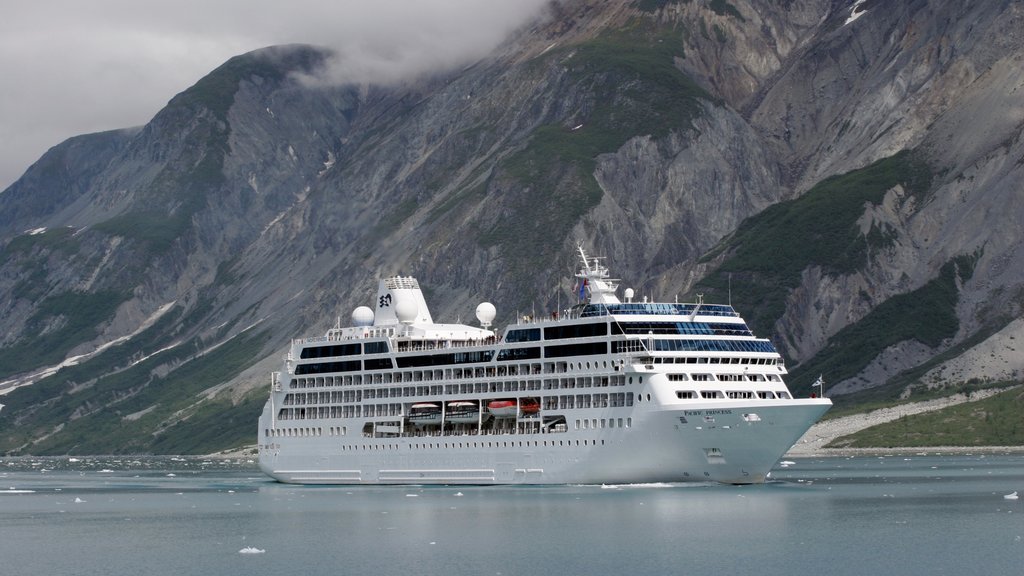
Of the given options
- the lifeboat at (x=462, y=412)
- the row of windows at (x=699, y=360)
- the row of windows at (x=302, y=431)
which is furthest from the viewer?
the row of windows at (x=302, y=431)

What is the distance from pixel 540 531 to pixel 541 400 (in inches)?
1111

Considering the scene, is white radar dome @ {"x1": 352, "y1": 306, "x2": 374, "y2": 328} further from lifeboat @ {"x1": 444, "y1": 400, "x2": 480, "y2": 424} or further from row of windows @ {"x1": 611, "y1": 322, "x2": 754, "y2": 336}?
row of windows @ {"x1": 611, "y1": 322, "x2": 754, "y2": 336}

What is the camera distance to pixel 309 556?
86188 millimetres

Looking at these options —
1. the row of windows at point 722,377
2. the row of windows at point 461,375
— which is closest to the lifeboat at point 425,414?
the row of windows at point 461,375

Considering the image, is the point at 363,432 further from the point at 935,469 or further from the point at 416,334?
the point at 935,469

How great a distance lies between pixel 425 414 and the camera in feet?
417

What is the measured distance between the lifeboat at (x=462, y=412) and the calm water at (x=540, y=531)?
6192 mm

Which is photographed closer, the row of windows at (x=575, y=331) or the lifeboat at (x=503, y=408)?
the row of windows at (x=575, y=331)

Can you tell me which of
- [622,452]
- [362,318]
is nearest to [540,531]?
[622,452]

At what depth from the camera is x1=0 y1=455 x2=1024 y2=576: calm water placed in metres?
80.6

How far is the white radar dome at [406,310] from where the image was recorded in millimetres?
136000

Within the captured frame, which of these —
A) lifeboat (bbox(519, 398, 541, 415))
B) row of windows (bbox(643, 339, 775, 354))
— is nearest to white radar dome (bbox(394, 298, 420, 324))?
lifeboat (bbox(519, 398, 541, 415))

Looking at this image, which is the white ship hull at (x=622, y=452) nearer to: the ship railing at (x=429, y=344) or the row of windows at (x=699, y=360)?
the row of windows at (x=699, y=360)

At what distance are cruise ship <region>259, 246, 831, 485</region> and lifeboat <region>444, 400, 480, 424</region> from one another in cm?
17
